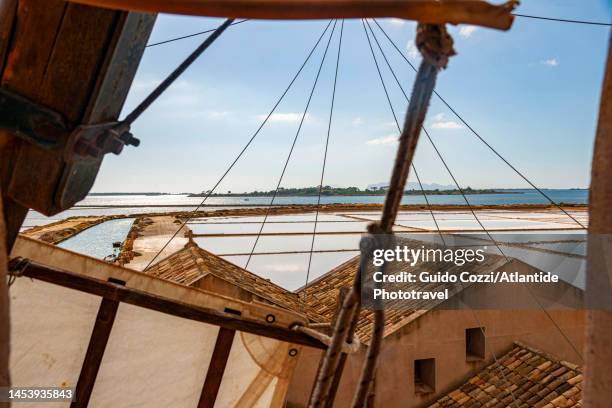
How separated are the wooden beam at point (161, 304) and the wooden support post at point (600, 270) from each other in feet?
5.91

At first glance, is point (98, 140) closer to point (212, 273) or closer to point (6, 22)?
point (6, 22)

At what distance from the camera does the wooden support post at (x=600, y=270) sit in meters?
1.60

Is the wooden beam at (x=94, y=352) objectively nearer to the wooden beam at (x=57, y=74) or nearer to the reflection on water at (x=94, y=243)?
the wooden beam at (x=57, y=74)

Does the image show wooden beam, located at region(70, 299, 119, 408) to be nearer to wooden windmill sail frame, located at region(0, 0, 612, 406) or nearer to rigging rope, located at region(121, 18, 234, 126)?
wooden windmill sail frame, located at region(0, 0, 612, 406)

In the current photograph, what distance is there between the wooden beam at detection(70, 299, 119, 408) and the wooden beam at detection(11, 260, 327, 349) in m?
0.11

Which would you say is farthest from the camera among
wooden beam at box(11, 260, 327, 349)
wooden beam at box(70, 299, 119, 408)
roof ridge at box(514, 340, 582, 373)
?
roof ridge at box(514, 340, 582, 373)

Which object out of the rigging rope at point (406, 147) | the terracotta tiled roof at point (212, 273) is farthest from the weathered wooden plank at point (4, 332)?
the terracotta tiled roof at point (212, 273)

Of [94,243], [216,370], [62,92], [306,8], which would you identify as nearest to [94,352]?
[216,370]

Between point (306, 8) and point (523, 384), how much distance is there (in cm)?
734

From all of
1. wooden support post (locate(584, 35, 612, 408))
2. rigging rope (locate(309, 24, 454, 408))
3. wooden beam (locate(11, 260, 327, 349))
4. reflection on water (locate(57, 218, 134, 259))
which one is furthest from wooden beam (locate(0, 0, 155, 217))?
reflection on water (locate(57, 218, 134, 259))

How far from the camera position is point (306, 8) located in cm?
119

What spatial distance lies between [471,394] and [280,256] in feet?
16.4

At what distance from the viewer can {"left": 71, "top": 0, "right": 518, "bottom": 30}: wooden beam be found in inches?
46.9

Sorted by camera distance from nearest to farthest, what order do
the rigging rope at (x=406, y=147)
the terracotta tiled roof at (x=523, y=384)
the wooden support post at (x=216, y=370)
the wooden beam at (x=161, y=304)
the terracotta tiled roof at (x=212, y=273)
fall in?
the rigging rope at (x=406, y=147) → the wooden beam at (x=161, y=304) → the wooden support post at (x=216, y=370) → the terracotta tiled roof at (x=523, y=384) → the terracotta tiled roof at (x=212, y=273)
